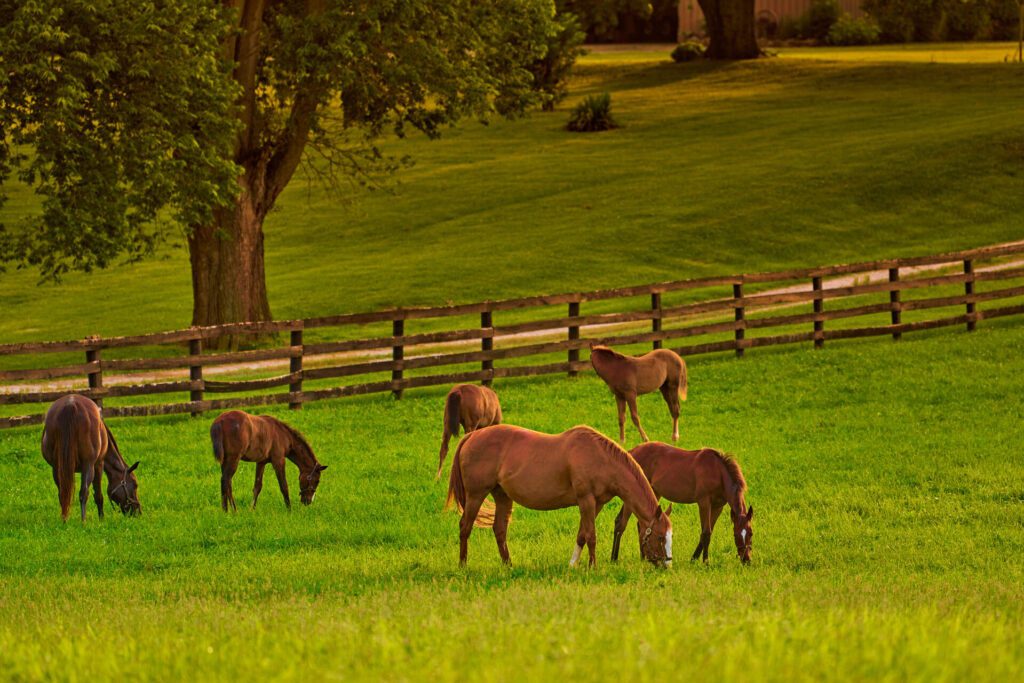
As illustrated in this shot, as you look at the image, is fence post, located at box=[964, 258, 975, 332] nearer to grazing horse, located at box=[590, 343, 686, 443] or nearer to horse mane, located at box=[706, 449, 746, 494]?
grazing horse, located at box=[590, 343, 686, 443]

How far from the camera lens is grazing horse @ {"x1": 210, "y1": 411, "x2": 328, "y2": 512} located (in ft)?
40.4

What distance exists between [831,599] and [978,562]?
11.4 ft

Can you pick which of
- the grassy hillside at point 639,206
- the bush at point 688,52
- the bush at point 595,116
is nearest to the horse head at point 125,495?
the grassy hillside at point 639,206

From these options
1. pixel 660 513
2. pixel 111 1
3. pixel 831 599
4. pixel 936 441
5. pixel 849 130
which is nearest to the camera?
pixel 831 599

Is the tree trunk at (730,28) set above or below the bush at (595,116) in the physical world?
above

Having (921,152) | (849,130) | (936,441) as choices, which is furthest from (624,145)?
(936,441)

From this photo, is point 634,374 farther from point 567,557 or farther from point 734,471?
point 734,471

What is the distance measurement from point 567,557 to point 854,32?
3576 inches

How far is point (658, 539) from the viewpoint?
343 inches

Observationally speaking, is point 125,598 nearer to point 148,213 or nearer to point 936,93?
point 148,213

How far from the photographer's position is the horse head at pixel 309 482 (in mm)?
13047

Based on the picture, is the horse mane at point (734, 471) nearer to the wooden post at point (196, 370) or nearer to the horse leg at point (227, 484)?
the horse leg at point (227, 484)

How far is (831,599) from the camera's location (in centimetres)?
741

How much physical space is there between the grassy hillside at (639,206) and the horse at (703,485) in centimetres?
2339
